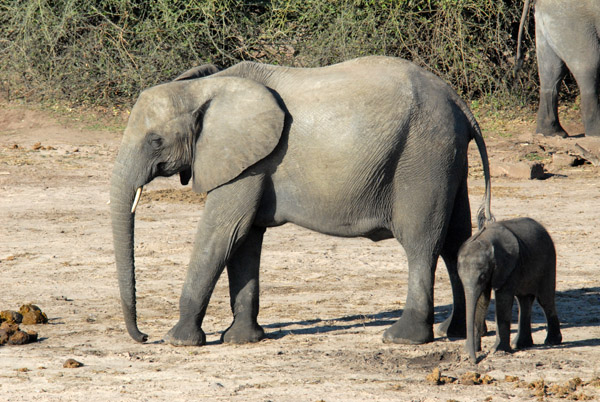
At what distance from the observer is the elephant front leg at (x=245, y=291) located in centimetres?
652

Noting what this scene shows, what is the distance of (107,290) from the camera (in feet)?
25.9

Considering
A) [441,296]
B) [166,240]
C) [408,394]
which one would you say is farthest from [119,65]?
[408,394]

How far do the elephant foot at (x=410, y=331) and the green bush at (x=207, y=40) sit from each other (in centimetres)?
947

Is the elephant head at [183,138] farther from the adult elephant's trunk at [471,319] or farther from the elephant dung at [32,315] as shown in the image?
the adult elephant's trunk at [471,319]

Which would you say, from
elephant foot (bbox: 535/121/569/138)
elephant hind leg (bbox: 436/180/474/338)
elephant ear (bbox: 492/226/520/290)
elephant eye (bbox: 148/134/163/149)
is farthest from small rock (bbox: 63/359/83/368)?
elephant foot (bbox: 535/121/569/138)

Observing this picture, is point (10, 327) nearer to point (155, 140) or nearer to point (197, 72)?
point (155, 140)

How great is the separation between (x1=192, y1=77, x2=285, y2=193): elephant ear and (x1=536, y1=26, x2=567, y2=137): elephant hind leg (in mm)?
8218

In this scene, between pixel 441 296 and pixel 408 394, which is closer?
pixel 408 394

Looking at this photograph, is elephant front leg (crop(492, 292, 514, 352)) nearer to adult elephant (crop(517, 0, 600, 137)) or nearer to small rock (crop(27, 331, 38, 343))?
small rock (crop(27, 331, 38, 343))

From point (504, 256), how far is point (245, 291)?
68.9 inches

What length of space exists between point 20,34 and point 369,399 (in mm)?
11674

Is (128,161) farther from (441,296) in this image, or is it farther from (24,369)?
(441,296)

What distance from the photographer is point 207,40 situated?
15.6m

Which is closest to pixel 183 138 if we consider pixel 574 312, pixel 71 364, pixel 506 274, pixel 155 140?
pixel 155 140
